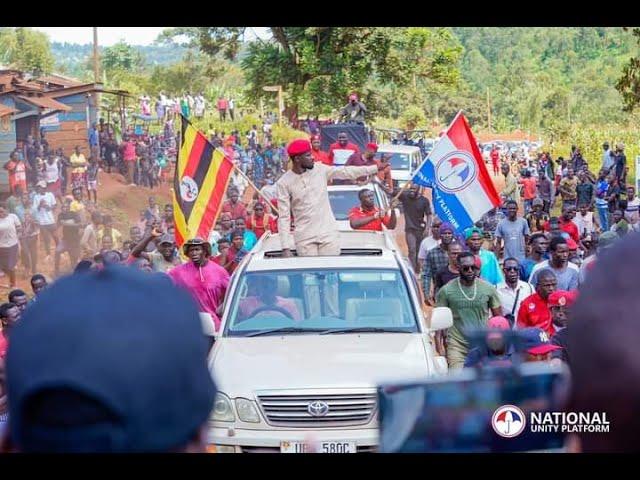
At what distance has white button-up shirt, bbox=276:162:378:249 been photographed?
9109 millimetres

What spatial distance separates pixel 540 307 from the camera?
922 cm

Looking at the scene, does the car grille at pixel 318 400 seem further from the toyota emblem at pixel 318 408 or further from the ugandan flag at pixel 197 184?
the ugandan flag at pixel 197 184

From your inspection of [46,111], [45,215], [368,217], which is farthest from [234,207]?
[46,111]

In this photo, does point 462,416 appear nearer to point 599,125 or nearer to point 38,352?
point 38,352

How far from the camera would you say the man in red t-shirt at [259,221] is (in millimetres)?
14273

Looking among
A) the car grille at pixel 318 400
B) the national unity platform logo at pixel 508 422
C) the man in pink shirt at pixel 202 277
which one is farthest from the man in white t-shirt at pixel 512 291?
the national unity platform logo at pixel 508 422

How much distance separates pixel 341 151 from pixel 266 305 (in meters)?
8.74

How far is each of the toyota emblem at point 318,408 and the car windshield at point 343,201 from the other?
7.28 meters

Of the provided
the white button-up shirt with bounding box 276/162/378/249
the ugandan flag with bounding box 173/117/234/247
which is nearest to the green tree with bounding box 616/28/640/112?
the ugandan flag with bounding box 173/117/234/247

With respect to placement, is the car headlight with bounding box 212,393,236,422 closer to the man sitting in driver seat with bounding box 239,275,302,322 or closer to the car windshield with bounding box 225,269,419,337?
the car windshield with bounding box 225,269,419,337

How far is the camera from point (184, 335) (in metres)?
1.37

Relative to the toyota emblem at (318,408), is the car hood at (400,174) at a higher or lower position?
lower
